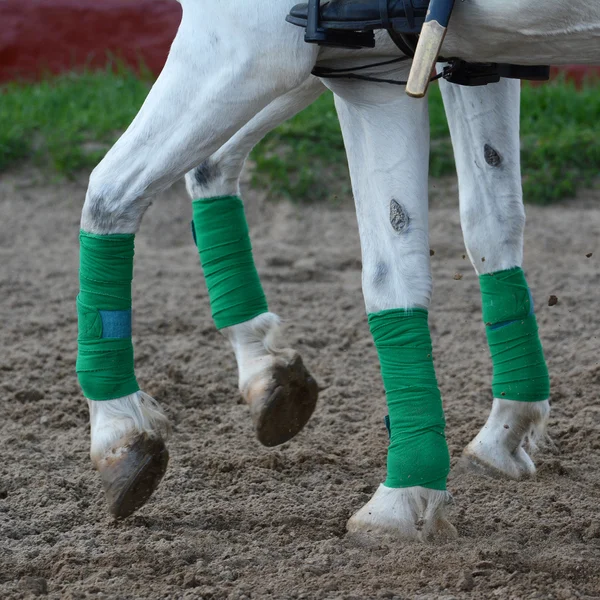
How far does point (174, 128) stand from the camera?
2170 millimetres

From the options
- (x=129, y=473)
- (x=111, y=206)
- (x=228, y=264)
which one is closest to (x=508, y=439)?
(x=228, y=264)

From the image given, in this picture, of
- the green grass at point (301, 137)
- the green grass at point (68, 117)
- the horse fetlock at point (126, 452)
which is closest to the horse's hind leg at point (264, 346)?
the horse fetlock at point (126, 452)

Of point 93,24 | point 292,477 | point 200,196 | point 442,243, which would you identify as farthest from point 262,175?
point 292,477

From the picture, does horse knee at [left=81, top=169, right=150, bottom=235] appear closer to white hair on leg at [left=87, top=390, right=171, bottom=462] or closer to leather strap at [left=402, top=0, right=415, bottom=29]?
white hair on leg at [left=87, top=390, right=171, bottom=462]

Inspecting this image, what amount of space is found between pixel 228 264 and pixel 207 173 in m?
0.29

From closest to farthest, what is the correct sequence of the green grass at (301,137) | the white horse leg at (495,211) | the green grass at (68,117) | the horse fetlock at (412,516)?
the horse fetlock at (412,516), the white horse leg at (495,211), the green grass at (301,137), the green grass at (68,117)

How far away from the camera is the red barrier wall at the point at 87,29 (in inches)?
275

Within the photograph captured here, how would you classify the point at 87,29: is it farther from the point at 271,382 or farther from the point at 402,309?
the point at 402,309

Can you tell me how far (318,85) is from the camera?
8.14 feet

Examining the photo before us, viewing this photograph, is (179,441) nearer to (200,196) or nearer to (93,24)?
(200,196)

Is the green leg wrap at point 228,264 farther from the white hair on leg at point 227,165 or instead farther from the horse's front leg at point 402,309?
the horse's front leg at point 402,309

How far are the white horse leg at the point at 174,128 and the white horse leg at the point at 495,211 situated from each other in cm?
69

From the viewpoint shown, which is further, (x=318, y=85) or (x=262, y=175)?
(x=262, y=175)

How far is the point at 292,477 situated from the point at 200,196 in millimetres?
859
